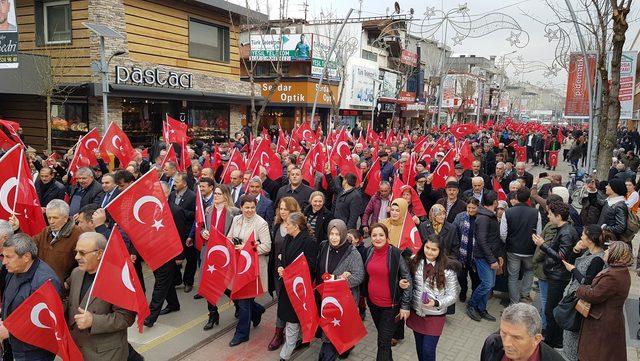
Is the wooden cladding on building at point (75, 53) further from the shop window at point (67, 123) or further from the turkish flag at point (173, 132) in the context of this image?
the turkish flag at point (173, 132)

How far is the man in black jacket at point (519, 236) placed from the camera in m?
6.82

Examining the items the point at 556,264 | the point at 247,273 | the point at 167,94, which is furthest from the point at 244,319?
the point at 167,94

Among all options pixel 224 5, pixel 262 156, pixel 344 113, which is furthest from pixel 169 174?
pixel 344 113

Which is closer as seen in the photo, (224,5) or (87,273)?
(87,273)

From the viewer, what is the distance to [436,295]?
15.8 feet

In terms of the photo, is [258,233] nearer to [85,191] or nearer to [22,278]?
[22,278]

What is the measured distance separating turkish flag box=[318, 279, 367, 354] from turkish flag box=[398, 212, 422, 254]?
131 cm

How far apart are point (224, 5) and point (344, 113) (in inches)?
683

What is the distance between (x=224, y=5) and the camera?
66.1 ft

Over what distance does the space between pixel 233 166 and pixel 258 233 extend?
4518mm

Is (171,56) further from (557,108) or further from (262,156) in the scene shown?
(557,108)

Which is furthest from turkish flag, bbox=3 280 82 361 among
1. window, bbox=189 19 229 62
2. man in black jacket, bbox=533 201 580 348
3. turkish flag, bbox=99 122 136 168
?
window, bbox=189 19 229 62

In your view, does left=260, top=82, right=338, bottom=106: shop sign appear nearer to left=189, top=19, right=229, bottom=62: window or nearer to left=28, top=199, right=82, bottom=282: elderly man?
left=189, top=19, right=229, bottom=62: window

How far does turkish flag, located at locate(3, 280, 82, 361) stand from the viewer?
12.1 feet
